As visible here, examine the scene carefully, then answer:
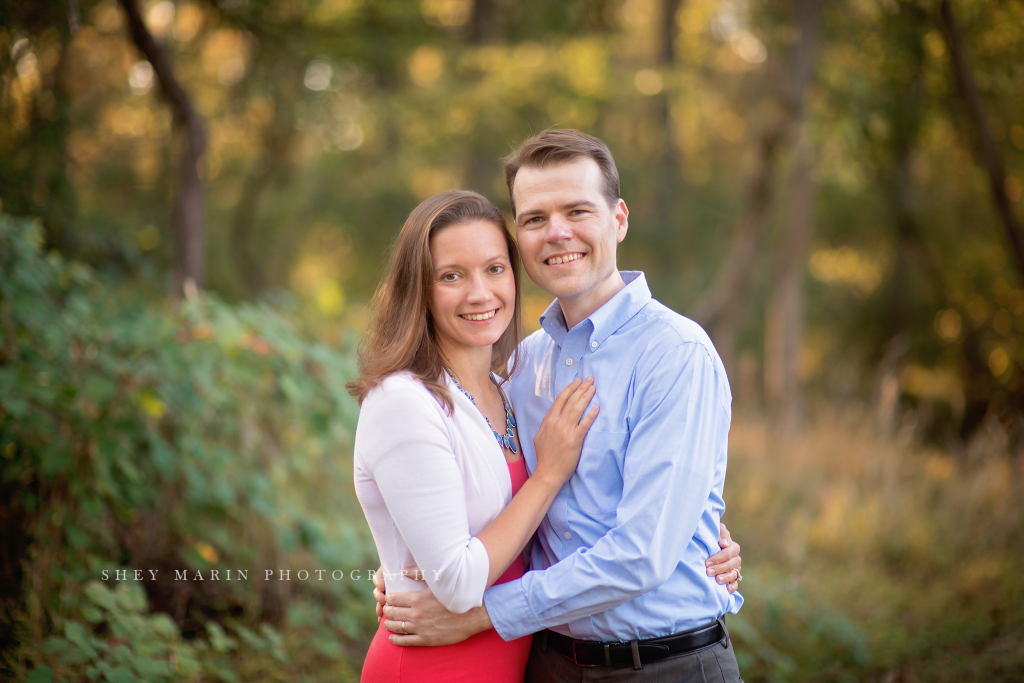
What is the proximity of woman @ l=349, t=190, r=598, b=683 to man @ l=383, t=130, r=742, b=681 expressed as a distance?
0.08 metres

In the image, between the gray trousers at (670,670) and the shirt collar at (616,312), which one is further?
the shirt collar at (616,312)

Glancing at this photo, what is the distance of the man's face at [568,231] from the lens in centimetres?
221

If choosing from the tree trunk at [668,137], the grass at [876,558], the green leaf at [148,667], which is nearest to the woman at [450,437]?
the green leaf at [148,667]

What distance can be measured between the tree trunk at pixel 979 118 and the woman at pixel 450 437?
17.3ft

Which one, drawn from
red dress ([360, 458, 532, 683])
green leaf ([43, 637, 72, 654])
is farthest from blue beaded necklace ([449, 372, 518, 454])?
green leaf ([43, 637, 72, 654])

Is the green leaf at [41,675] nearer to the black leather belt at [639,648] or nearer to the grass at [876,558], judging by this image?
the black leather belt at [639,648]

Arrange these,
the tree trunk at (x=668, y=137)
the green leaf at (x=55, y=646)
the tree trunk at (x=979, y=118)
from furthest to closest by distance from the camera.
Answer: the tree trunk at (x=668, y=137), the tree trunk at (x=979, y=118), the green leaf at (x=55, y=646)

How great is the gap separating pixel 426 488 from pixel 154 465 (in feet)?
8.39

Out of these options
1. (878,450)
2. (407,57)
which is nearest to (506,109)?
(407,57)

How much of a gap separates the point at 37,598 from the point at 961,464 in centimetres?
683

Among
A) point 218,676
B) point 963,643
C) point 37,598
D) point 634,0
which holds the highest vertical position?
point 634,0

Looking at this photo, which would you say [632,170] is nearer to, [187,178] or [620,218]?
[187,178]

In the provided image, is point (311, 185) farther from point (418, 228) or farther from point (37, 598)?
point (418, 228)

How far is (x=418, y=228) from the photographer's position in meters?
2.08
